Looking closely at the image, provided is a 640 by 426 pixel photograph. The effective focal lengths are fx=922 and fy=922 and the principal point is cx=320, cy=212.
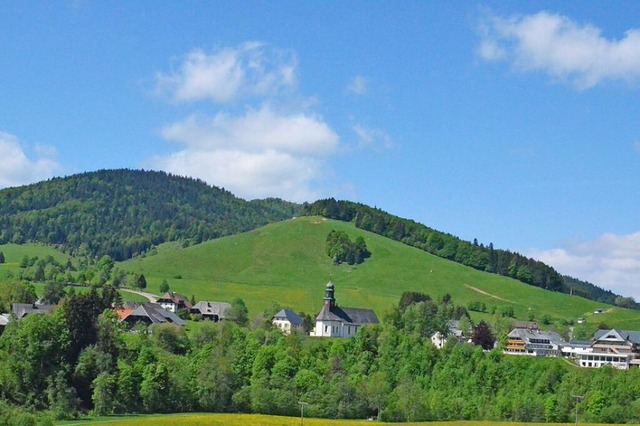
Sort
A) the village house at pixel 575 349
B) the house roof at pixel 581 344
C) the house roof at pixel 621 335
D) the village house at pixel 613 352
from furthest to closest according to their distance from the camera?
the house roof at pixel 581 344
the house roof at pixel 621 335
the village house at pixel 575 349
the village house at pixel 613 352

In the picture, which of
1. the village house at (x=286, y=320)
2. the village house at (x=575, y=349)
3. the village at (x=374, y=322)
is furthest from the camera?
the village house at (x=286, y=320)

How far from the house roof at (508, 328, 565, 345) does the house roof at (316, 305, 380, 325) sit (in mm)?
31969

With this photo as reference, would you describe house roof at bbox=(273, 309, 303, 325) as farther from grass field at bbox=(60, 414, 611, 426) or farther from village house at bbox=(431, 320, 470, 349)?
grass field at bbox=(60, 414, 611, 426)

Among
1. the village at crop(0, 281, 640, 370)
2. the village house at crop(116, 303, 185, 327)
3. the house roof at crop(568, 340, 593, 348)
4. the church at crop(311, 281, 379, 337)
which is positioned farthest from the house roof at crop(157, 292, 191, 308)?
the house roof at crop(568, 340, 593, 348)

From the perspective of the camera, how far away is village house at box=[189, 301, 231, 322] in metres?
190

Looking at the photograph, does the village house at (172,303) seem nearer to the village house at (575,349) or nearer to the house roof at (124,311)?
the house roof at (124,311)

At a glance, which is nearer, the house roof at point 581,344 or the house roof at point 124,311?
the house roof at point 124,311

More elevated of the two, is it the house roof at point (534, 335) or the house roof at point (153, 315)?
the house roof at point (534, 335)

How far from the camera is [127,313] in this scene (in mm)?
163625

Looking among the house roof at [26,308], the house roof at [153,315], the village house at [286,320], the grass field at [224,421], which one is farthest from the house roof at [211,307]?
the grass field at [224,421]

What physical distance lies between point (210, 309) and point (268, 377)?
76267mm

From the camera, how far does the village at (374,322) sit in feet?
526

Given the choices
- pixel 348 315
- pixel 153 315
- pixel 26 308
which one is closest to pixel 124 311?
pixel 153 315

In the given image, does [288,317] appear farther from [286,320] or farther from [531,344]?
[531,344]
